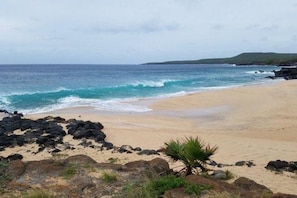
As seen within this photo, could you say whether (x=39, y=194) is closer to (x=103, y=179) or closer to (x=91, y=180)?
(x=91, y=180)

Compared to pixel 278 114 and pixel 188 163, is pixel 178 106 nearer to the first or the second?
pixel 278 114

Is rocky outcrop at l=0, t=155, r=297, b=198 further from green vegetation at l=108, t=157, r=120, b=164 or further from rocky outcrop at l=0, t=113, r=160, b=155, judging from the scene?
rocky outcrop at l=0, t=113, r=160, b=155

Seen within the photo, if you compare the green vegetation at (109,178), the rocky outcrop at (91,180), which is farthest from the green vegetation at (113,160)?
the green vegetation at (109,178)

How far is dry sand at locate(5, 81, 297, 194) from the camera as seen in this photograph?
11.7 m

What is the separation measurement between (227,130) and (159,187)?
1104cm

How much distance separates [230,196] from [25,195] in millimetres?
3696

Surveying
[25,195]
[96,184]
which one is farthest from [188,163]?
[25,195]

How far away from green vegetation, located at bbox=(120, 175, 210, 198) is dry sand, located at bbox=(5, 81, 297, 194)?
9.29 ft

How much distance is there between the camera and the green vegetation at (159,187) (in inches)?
257

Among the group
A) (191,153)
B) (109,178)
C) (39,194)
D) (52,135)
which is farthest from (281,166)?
(52,135)

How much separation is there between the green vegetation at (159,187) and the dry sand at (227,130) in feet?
9.29

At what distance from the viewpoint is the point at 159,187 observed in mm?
6852

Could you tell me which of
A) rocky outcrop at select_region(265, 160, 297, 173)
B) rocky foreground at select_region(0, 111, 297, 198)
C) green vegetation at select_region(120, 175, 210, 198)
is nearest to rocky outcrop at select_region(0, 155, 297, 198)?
rocky foreground at select_region(0, 111, 297, 198)

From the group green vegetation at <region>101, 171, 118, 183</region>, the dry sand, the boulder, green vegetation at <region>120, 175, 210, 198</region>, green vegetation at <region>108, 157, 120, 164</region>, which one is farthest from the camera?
the dry sand
